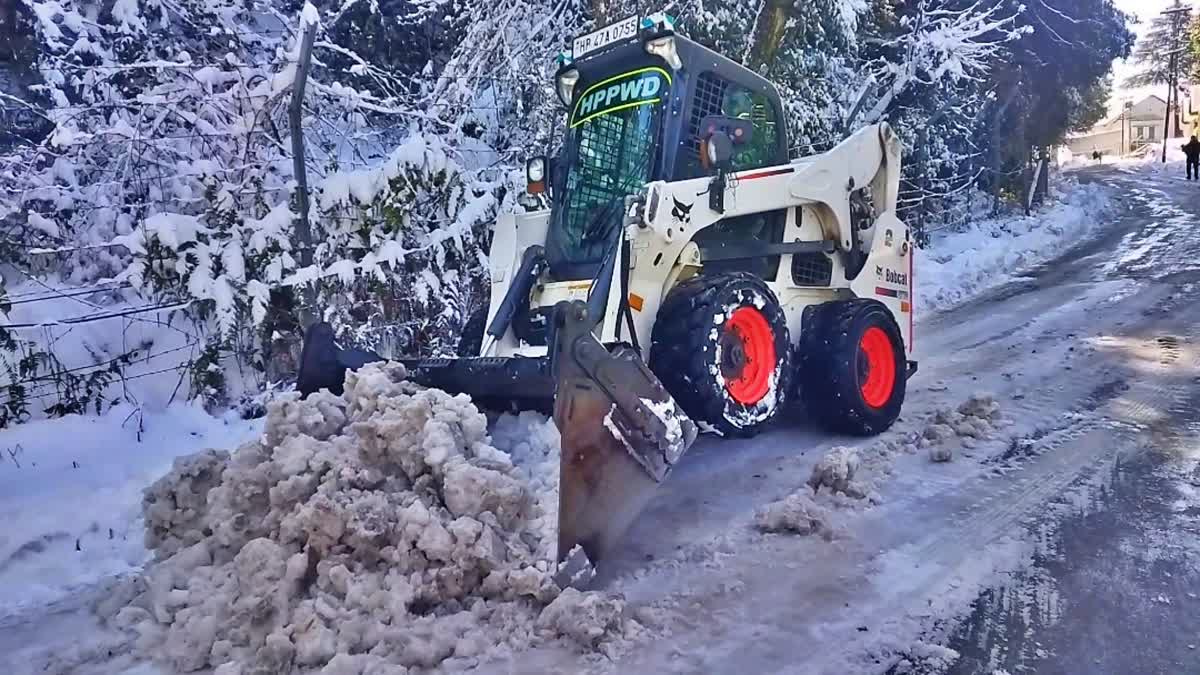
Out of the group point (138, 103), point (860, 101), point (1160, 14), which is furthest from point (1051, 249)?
point (1160, 14)

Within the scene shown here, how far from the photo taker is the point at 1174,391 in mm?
6098

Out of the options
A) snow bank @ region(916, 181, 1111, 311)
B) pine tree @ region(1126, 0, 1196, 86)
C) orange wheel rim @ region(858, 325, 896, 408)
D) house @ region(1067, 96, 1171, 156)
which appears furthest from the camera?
house @ region(1067, 96, 1171, 156)

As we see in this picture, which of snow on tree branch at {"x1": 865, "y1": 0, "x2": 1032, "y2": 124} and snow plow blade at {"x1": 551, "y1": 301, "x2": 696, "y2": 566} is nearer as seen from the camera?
snow plow blade at {"x1": 551, "y1": 301, "x2": 696, "y2": 566}

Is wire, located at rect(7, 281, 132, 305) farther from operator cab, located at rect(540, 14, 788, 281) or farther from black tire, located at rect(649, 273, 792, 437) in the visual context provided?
black tire, located at rect(649, 273, 792, 437)

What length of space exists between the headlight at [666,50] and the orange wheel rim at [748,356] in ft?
4.97

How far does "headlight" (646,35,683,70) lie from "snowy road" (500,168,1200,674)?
7.50 ft

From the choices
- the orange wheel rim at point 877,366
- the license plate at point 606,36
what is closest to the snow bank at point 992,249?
the orange wheel rim at point 877,366

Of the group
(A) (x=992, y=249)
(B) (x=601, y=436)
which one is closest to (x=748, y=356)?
(B) (x=601, y=436)

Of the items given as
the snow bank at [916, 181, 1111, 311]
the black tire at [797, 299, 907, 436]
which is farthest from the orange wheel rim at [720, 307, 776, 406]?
the snow bank at [916, 181, 1111, 311]

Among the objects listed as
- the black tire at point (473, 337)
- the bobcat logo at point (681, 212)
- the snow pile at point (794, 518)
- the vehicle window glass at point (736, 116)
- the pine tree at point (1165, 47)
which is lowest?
the snow pile at point (794, 518)

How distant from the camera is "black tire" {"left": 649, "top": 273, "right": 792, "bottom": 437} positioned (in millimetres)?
4270

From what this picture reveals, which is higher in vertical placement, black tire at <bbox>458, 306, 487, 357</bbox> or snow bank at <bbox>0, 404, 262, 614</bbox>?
black tire at <bbox>458, 306, 487, 357</bbox>

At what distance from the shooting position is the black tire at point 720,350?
427 cm

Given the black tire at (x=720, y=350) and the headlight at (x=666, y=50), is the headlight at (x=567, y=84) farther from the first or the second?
the black tire at (x=720, y=350)
